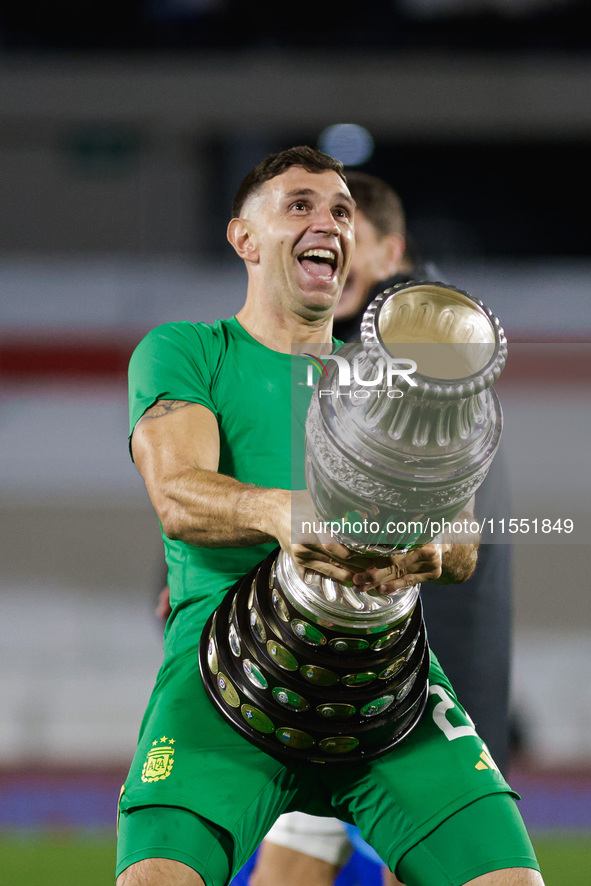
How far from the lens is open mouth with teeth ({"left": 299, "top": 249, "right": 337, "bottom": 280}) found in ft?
5.13

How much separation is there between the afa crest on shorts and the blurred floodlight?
652 centimetres

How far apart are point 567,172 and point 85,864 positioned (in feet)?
21.4

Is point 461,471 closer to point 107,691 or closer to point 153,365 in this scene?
point 153,365

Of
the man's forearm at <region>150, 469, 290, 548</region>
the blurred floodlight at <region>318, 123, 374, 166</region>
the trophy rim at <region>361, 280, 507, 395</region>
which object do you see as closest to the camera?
the trophy rim at <region>361, 280, 507, 395</region>

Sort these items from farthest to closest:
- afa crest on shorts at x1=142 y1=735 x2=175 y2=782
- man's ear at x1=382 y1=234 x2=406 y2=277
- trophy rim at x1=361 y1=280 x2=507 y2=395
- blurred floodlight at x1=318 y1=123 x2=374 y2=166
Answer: blurred floodlight at x1=318 y1=123 x2=374 y2=166 < man's ear at x1=382 y1=234 x2=406 y2=277 < afa crest on shorts at x1=142 y1=735 x2=175 y2=782 < trophy rim at x1=361 y1=280 x2=507 y2=395

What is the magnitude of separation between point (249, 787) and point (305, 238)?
0.82m

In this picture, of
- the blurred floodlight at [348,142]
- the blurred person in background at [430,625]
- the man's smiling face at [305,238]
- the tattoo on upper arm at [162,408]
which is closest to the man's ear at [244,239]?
the man's smiling face at [305,238]

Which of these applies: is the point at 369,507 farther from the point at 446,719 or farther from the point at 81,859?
the point at 81,859

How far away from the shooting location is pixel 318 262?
5.20ft

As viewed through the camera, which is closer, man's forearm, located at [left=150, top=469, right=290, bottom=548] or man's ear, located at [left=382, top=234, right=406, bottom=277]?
man's forearm, located at [left=150, top=469, right=290, bottom=548]

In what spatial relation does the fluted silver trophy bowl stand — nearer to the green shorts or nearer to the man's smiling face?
the green shorts

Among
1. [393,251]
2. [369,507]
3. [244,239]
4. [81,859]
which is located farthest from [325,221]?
[81,859]

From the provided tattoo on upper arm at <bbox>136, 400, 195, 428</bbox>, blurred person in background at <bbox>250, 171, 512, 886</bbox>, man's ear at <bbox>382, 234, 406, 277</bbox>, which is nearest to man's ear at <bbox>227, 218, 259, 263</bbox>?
blurred person in background at <bbox>250, 171, 512, 886</bbox>

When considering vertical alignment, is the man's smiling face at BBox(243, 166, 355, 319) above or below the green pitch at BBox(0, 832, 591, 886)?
above
